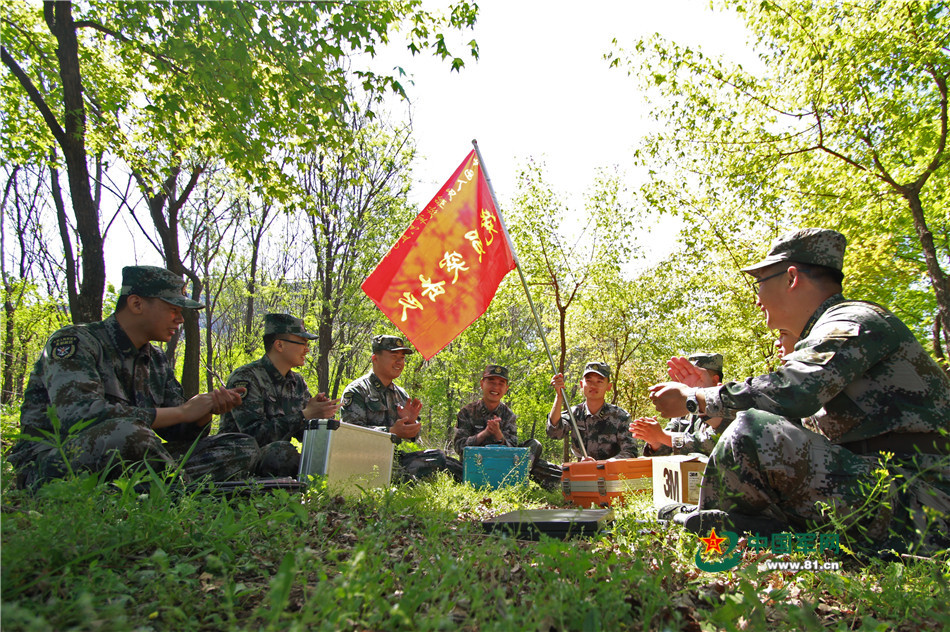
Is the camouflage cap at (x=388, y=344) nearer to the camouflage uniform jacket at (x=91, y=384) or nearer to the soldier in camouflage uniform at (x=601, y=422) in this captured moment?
the soldier in camouflage uniform at (x=601, y=422)

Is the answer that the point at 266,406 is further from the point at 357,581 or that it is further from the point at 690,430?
the point at 690,430

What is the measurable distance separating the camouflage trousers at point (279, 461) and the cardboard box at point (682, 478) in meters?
2.86

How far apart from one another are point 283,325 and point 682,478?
392cm

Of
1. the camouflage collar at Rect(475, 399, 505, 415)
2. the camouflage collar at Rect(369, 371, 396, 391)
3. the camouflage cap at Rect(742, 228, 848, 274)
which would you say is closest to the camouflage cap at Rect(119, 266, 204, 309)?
the camouflage collar at Rect(369, 371, 396, 391)

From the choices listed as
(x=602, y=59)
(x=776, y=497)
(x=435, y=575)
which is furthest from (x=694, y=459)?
(x=602, y=59)

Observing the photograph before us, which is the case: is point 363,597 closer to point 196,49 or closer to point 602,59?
point 196,49

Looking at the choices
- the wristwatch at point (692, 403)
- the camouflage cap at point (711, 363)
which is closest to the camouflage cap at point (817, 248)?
the wristwatch at point (692, 403)

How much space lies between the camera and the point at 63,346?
10.9 ft

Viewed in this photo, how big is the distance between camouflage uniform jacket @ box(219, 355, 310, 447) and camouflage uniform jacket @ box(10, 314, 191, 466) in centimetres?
95

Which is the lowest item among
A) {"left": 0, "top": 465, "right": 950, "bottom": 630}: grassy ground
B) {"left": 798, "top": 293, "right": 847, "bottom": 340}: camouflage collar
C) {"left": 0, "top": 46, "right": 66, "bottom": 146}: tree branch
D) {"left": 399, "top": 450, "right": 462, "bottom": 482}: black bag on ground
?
{"left": 399, "top": 450, "right": 462, "bottom": 482}: black bag on ground

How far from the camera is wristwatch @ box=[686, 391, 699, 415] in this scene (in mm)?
3134

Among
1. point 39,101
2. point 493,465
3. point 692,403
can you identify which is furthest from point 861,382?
point 39,101

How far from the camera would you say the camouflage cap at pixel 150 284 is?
3.80 m

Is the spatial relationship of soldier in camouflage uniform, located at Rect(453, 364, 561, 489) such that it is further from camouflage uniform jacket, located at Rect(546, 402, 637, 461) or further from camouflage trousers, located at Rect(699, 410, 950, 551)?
camouflage trousers, located at Rect(699, 410, 950, 551)
